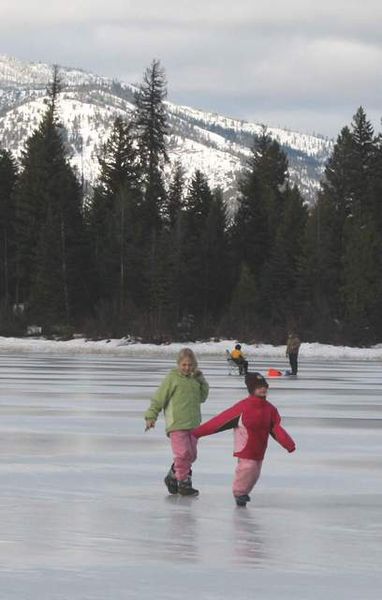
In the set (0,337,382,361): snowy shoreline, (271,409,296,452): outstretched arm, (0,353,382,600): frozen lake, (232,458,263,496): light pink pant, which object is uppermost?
(0,337,382,361): snowy shoreline

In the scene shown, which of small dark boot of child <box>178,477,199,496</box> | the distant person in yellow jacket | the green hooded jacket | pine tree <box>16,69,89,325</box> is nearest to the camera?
small dark boot of child <box>178,477,199,496</box>

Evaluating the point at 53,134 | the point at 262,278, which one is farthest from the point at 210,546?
the point at 53,134

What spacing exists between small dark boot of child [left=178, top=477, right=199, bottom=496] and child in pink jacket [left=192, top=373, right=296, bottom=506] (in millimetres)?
478

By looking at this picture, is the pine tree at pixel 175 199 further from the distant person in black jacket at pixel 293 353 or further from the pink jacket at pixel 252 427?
the pink jacket at pixel 252 427

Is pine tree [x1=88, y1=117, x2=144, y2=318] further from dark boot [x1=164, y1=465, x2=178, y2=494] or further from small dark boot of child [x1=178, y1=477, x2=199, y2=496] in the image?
small dark boot of child [x1=178, y1=477, x2=199, y2=496]

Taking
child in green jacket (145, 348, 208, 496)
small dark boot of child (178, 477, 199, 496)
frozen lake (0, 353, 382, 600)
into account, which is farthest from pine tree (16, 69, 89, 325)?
small dark boot of child (178, 477, 199, 496)

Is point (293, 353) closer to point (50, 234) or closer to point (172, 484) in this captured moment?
point (172, 484)

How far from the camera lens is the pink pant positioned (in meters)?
10.7

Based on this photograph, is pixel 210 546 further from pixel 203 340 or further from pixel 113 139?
pixel 113 139

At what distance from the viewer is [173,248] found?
7081cm

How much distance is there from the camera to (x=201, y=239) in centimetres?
7556

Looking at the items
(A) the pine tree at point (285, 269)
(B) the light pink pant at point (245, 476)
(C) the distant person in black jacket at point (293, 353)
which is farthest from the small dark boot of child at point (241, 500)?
(A) the pine tree at point (285, 269)

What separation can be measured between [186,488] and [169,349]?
40.6 m

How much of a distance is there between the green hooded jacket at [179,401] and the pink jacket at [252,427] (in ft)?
1.43
